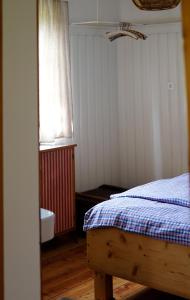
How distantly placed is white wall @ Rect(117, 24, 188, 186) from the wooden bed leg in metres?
2.04

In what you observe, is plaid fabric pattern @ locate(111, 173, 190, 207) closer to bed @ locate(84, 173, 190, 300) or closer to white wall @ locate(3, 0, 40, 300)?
bed @ locate(84, 173, 190, 300)

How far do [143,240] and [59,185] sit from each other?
1566 millimetres

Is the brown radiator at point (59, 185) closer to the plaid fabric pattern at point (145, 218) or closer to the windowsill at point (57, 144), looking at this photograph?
the windowsill at point (57, 144)

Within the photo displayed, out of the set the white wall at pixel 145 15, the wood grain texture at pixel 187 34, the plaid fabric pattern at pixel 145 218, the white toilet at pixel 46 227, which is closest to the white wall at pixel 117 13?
the white wall at pixel 145 15

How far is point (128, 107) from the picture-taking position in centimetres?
488

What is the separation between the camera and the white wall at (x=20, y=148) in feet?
4.96

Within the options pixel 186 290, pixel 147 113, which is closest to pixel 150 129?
pixel 147 113

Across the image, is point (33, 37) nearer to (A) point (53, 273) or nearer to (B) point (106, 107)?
(A) point (53, 273)

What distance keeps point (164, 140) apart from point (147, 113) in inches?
14.3

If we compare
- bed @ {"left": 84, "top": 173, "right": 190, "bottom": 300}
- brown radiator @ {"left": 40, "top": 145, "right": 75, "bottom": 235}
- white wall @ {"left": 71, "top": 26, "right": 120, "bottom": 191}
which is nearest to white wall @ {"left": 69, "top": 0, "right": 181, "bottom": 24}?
white wall @ {"left": 71, "top": 26, "right": 120, "bottom": 191}

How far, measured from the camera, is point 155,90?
183 inches

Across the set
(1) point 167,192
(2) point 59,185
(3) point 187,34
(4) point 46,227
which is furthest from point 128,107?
(3) point 187,34

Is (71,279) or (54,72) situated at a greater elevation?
(54,72)

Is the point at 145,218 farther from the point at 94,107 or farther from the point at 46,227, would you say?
the point at 94,107
